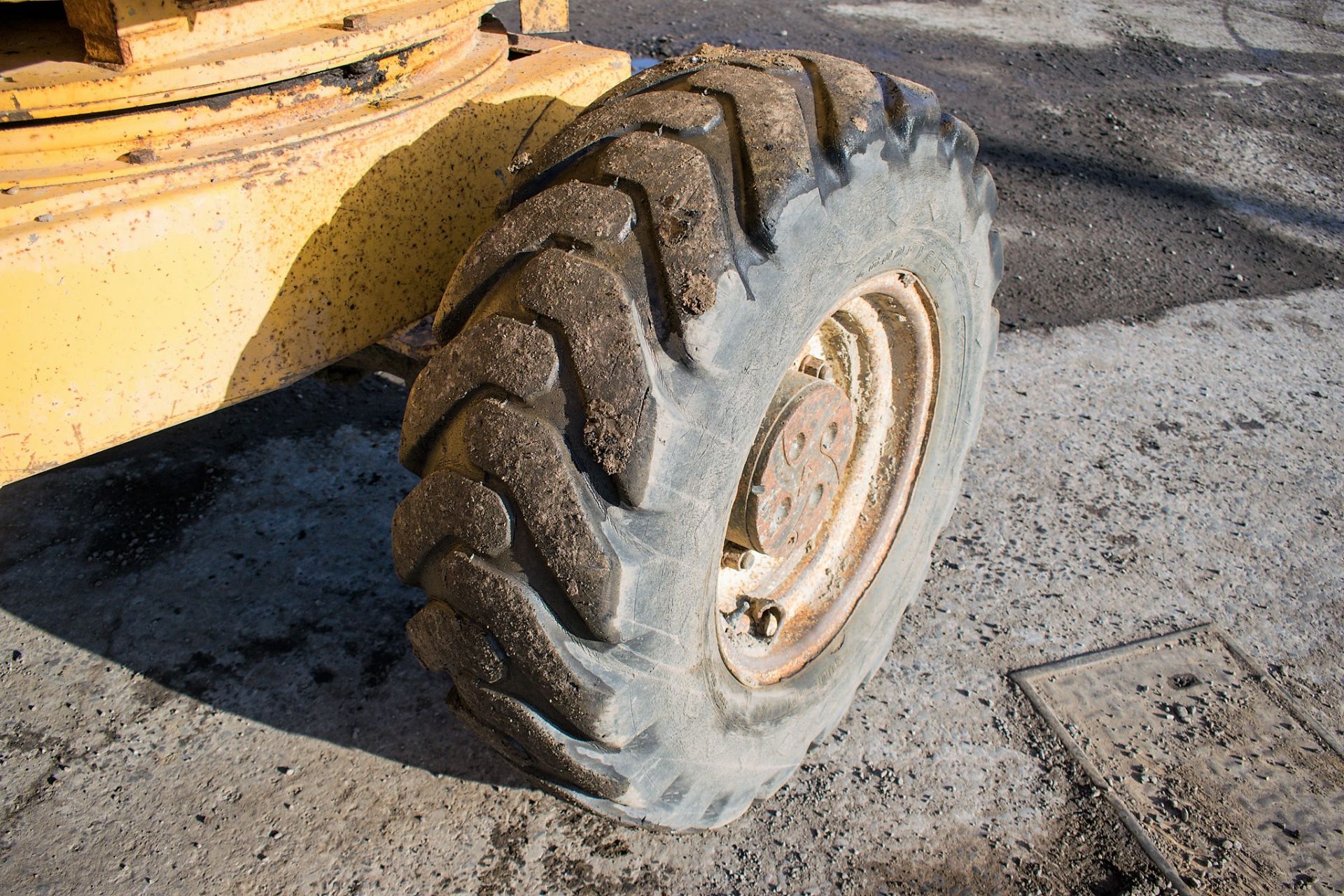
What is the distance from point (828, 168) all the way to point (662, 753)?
903 millimetres

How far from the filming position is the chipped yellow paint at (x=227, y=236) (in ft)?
4.21

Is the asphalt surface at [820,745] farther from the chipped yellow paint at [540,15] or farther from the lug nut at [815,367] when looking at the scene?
the chipped yellow paint at [540,15]

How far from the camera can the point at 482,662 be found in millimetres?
1441

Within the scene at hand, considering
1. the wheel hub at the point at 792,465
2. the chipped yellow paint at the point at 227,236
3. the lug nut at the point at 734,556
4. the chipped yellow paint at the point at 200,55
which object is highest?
the chipped yellow paint at the point at 200,55

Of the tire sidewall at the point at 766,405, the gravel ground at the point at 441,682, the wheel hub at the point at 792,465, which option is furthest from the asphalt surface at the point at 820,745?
the wheel hub at the point at 792,465

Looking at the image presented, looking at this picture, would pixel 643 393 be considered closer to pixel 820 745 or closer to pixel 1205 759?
pixel 820 745

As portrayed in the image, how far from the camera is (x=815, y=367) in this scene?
2.12 metres

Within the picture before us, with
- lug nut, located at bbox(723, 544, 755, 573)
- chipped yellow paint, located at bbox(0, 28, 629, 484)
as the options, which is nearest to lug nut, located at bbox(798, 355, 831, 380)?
lug nut, located at bbox(723, 544, 755, 573)

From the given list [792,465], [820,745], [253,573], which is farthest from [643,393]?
[253,573]

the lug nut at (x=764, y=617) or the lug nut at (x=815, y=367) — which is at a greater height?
the lug nut at (x=815, y=367)

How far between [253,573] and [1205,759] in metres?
2.26

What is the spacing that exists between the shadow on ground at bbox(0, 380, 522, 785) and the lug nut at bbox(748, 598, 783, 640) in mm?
591

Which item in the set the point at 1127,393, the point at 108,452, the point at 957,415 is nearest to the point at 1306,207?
the point at 1127,393

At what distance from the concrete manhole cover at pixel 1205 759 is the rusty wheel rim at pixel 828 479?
1.97ft
